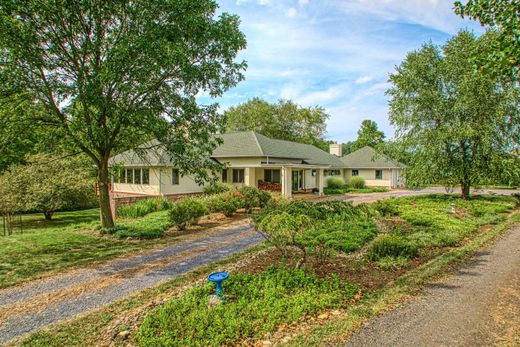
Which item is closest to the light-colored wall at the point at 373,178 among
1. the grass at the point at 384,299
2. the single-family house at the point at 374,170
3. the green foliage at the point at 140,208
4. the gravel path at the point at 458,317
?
the single-family house at the point at 374,170

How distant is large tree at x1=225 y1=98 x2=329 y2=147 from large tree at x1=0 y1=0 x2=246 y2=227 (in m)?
36.1

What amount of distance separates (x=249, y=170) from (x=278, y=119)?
2543 centimetres

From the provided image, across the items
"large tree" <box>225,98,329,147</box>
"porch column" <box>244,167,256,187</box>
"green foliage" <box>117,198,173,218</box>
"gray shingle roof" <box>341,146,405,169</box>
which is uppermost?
"large tree" <box>225,98,329,147</box>

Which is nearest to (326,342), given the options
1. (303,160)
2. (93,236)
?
(93,236)

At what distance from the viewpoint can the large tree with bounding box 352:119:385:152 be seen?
70731 millimetres

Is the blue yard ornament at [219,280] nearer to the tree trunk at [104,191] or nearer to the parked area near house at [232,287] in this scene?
the parked area near house at [232,287]

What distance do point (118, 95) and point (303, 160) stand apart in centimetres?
2308

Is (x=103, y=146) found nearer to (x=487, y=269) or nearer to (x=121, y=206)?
(x=121, y=206)

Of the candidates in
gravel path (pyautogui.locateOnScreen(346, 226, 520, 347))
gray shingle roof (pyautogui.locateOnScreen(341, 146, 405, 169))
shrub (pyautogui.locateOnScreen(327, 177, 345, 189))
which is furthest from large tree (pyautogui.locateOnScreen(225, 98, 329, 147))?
gravel path (pyautogui.locateOnScreen(346, 226, 520, 347))

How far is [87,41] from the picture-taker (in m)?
10.3

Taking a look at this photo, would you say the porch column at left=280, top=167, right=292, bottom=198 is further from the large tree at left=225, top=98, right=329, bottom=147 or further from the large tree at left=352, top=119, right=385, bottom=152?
the large tree at left=352, top=119, right=385, bottom=152

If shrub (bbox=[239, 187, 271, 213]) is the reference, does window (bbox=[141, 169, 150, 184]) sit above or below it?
above

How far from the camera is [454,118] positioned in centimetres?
1948

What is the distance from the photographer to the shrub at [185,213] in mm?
12883
